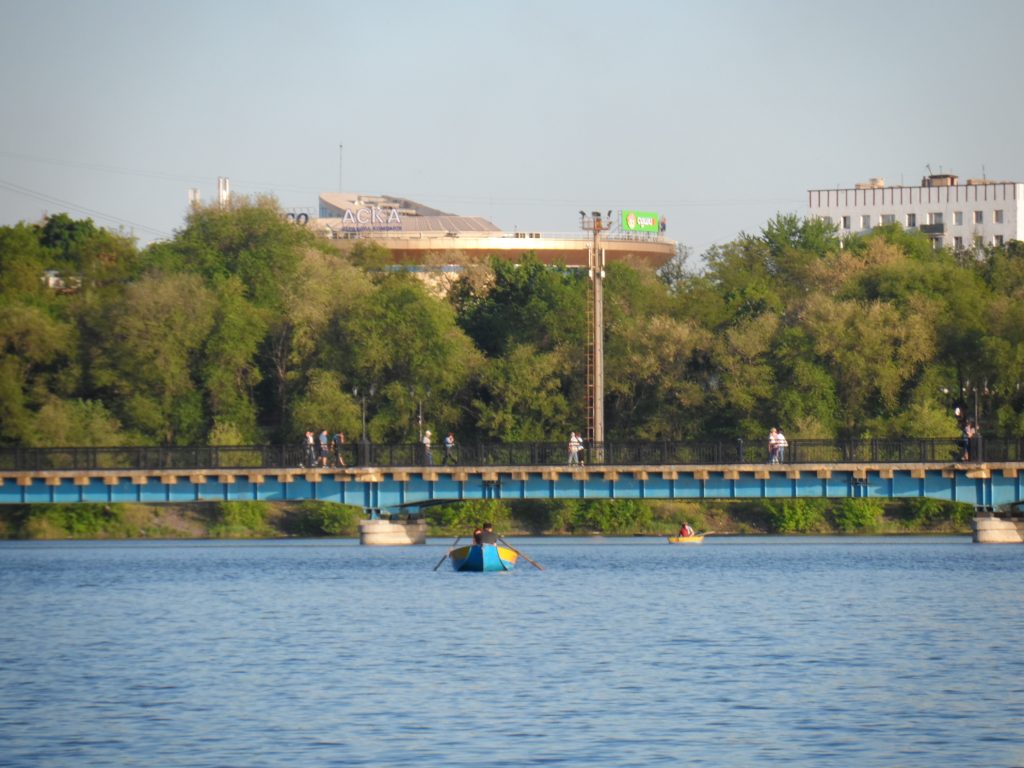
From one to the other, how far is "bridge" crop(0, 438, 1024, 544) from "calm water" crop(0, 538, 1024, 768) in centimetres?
1335

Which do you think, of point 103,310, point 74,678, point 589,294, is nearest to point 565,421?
point 589,294

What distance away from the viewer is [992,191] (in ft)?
621

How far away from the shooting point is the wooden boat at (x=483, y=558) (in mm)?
70562

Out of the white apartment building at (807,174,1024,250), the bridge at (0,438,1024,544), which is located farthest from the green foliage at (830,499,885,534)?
the white apartment building at (807,174,1024,250)

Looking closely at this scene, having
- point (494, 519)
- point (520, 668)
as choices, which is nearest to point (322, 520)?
point (494, 519)

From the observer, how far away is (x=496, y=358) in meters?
113

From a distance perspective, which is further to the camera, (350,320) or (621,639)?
(350,320)

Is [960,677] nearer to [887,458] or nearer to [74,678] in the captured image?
[74,678]

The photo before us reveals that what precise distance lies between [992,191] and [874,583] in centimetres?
13516

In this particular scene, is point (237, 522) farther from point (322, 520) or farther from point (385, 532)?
point (385, 532)

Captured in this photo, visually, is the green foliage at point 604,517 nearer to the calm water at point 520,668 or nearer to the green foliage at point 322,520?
the green foliage at point 322,520

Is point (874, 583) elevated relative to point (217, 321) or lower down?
lower down

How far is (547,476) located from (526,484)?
4.10ft

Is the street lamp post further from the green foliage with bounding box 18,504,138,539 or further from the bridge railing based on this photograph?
the green foliage with bounding box 18,504,138,539
